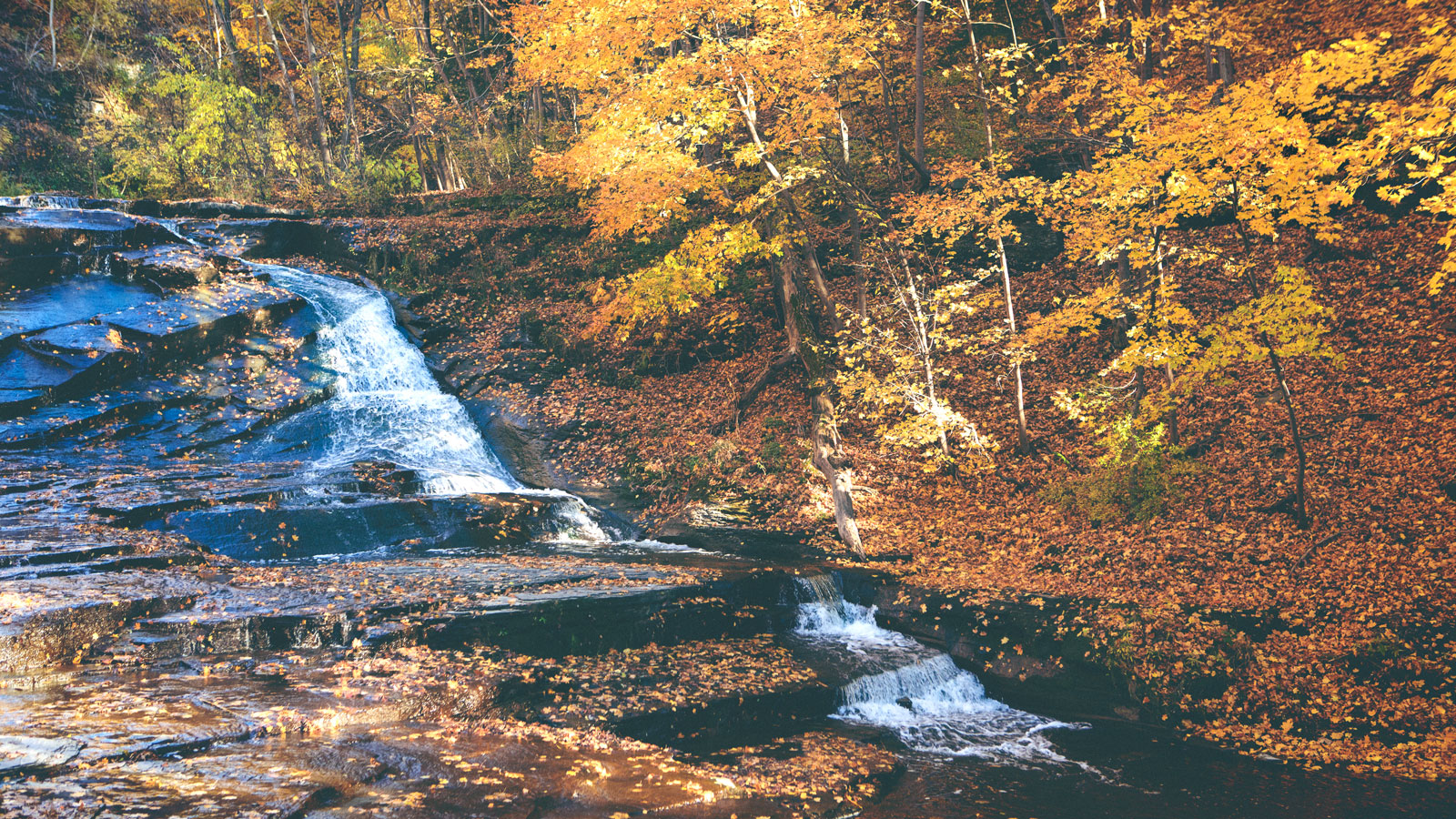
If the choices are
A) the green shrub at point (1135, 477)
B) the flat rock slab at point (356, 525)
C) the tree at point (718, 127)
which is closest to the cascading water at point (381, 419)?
the flat rock slab at point (356, 525)

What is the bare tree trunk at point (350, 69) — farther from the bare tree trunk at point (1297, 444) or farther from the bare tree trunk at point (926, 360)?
the bare tree trunk at point (1297, 444)

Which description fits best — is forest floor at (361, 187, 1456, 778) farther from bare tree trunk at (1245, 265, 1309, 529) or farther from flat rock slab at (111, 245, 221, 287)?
flat rock slab at (111, 245, 221, 287)

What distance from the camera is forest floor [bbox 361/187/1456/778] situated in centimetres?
750

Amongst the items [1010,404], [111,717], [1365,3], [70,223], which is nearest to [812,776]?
[111,717]

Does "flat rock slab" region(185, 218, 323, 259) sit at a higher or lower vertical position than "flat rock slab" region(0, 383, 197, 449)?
higher

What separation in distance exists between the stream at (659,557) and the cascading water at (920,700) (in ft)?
0.07

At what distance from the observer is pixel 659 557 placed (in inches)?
440

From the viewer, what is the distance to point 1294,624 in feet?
26.0

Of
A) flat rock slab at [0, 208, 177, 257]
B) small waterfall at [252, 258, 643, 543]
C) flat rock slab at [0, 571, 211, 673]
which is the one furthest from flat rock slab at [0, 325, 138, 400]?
flat rock slab at [0, 571, 211, 673]

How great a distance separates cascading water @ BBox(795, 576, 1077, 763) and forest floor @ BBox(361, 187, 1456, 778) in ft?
3.47

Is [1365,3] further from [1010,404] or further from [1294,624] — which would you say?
[1294,624]

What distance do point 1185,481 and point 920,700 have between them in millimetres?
5228

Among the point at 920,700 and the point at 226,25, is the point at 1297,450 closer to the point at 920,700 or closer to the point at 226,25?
the point at 920,700

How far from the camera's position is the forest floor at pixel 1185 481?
7.50 m
